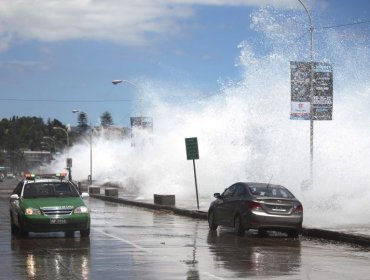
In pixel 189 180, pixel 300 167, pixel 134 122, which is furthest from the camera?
pixel 134 122

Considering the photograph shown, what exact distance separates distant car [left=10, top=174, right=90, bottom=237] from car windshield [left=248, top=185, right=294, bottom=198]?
4.80 m

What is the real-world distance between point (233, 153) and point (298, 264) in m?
34.8

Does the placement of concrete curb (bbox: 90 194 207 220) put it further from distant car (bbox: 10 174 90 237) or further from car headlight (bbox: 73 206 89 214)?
car headlight (bbox: 73 206 89 214)

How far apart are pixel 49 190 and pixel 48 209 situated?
5.24ft

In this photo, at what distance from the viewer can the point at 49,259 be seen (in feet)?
44.0

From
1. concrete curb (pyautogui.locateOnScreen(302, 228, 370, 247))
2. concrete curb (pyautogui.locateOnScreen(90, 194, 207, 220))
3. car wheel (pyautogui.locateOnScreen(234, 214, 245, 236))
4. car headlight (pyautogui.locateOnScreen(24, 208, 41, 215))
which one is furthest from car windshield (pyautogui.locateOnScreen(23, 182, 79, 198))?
concrete curb (pyautogui.locateOnScreen(90, 194, 207, 220))

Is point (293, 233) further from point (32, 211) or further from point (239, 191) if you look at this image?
point (32, 211)

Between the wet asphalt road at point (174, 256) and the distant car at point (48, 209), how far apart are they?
0.35 meters

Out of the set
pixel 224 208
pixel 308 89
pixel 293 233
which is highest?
pixel 308 89

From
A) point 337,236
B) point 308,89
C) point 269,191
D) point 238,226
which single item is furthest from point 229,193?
point 308,89

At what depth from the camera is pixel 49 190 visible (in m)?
18.8

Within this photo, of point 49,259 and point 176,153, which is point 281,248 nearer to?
point 49,259

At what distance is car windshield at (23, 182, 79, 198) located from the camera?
1845 cm

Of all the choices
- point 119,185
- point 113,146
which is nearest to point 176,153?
point 119,185
